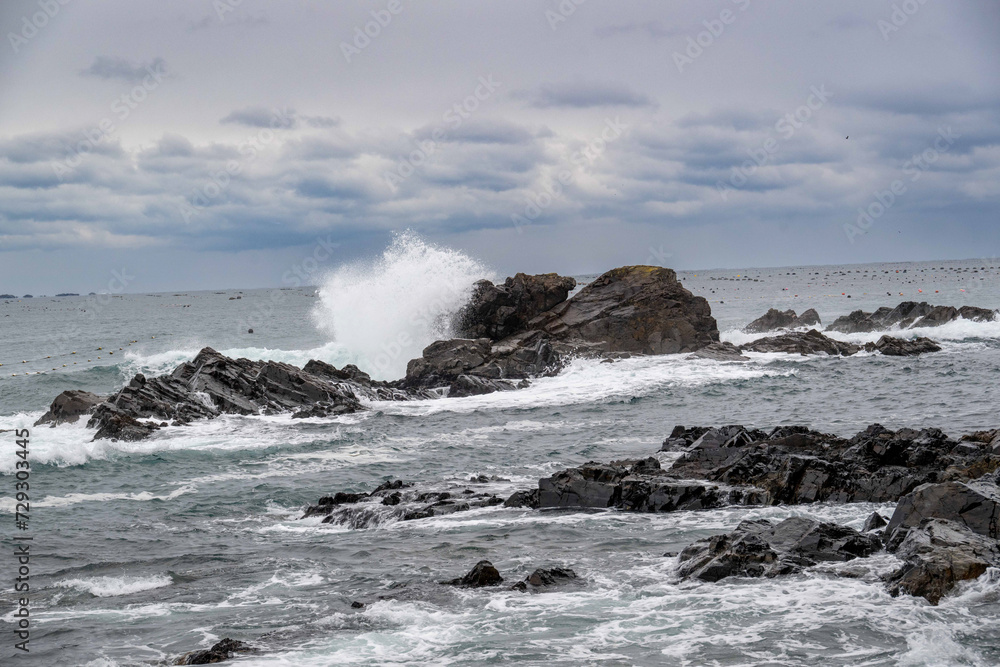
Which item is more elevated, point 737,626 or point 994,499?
point 994,499

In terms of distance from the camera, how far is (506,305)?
1587 inches

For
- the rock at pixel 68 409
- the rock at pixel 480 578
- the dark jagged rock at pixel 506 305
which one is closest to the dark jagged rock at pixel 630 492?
the rock at pixel 480 578

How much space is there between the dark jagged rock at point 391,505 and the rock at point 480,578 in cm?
419

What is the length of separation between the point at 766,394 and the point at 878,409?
500cm

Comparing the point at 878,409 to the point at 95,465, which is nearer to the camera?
the point at 95,465

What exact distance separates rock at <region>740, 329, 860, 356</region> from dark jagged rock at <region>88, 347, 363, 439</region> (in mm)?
21058

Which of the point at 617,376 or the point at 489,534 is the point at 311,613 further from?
the point at 617,376

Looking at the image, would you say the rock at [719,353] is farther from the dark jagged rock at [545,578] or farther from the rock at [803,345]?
the dark jagged rock at [545,578]

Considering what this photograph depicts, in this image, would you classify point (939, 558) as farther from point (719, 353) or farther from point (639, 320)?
point (639, 320)

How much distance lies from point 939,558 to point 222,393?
23.7 m

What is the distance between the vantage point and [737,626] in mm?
10352

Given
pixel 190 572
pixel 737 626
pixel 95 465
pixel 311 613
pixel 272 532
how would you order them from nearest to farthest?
pixel 737 626
pixel 311 613
pixel 190 572
pixel 272 532
pixel 95 465

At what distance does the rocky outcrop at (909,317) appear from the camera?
170 feet

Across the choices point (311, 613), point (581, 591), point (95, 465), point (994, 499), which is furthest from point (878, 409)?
point (95, 465)
